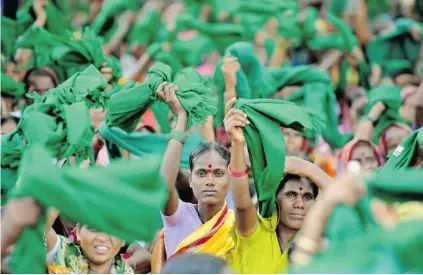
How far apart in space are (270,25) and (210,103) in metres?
4.93

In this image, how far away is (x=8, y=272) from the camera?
507 centimetres

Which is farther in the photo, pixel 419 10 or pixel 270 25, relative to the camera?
pixel 419 10

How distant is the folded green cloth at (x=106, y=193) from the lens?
4.32 meters

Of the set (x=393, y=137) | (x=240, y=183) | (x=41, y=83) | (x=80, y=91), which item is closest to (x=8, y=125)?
(x=41, y=83)

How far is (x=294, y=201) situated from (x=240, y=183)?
0.44 meters

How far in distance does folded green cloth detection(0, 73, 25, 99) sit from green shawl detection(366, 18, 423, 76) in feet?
11.4

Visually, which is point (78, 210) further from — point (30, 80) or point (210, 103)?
point (30, 80)

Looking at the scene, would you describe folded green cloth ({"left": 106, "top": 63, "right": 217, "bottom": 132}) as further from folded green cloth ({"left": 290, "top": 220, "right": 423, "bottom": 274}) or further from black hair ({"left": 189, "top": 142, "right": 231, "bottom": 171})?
folded green cloth ({"left": 290, "top": 220, "right": 423, "bottom": 274})

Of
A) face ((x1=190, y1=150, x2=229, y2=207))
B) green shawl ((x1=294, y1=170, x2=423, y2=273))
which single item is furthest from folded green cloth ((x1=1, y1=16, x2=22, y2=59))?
green shawl ((x1=294, y1=170, x2=423, y2=273))

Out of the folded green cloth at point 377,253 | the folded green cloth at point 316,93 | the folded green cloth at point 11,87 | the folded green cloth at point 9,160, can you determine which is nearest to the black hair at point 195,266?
the folded green cloth at point 377,253

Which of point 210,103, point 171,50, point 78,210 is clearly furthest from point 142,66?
point 78,210

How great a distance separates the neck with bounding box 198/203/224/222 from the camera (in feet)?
21.4

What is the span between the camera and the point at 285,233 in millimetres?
6230

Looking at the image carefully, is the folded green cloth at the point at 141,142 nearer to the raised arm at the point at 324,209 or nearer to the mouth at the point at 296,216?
the mouth at the point at 296,216
